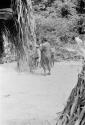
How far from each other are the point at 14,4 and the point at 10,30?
0.37 metres

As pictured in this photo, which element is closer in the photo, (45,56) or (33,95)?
(33,95)

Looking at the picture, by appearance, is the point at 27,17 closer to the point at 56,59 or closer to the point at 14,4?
the point at 14,4

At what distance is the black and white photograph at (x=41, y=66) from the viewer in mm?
4148

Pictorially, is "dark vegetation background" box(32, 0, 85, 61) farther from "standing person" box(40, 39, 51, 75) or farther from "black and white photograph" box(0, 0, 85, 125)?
"standing person" box(40, 39, 51, 75)

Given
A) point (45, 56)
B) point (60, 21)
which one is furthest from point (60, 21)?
point (45, 56)

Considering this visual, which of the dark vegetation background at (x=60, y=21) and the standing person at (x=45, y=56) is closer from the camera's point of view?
→ the standing person at (x=45, y=56)

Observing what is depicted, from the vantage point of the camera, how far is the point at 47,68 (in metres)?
13.5

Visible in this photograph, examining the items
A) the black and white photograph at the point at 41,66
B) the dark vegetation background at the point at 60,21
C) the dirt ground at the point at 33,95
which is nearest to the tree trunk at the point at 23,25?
the black and white photograph at the point at 41,66

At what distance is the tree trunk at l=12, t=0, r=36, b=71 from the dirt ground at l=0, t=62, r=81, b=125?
4.13 ft

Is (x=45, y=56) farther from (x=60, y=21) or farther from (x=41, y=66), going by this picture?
(x=60, y=21)

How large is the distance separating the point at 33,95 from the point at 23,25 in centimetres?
486

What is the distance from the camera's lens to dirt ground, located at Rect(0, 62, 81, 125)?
6.72 metres

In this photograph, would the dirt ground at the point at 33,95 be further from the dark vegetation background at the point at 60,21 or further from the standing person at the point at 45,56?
the dark vegetation background at the point at 60,21

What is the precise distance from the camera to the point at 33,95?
9117 millimetres
